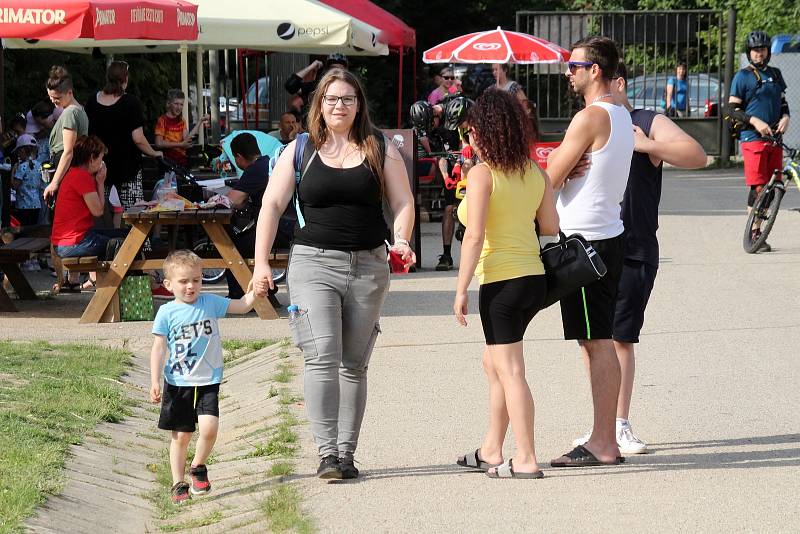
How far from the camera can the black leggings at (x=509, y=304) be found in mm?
5793

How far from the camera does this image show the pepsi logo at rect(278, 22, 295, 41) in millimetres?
14484

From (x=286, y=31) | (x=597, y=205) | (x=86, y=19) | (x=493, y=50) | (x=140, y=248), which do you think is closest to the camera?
(x=597, y=205)

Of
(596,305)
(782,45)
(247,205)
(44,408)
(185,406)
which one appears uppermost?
(782,45)

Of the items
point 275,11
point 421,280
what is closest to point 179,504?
point 421,280

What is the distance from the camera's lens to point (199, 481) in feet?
19.6

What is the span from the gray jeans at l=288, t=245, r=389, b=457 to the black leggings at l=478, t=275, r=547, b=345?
49 cm

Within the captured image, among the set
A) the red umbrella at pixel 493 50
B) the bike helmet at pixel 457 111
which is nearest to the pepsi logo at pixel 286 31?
the bike helmet at pixel 457 111

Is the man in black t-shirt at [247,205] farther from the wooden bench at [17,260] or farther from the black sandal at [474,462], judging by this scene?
the black sandal at [474,462]

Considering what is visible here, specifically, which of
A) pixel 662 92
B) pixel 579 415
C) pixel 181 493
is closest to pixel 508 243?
pixel 579 415

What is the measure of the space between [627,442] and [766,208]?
8.07 meters

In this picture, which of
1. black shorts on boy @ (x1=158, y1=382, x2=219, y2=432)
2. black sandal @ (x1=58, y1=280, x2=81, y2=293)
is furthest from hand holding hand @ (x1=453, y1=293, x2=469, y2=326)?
black sandal @ (x1=58, y1=280, x2=81, y2=293)

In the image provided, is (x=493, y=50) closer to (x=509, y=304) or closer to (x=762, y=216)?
(x=762, y=216)

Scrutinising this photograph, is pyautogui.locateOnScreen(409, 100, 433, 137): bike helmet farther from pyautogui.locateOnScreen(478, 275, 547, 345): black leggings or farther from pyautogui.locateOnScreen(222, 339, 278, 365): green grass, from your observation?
pyautogui.locateOnScreen(478, 275, 547, 345): black leggings

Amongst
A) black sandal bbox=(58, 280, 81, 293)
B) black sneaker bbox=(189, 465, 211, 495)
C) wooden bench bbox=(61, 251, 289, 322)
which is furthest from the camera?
black sandal bbox=(58, 280, 81, 293)
